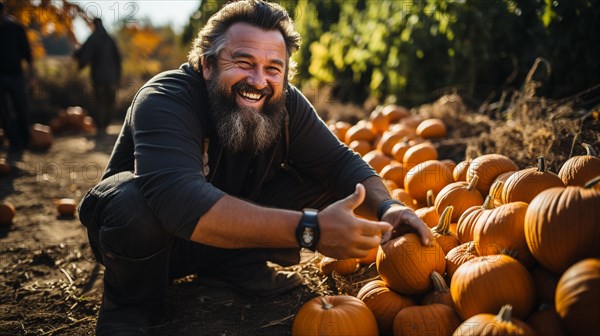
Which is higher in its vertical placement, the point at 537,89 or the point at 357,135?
the point at 537,89

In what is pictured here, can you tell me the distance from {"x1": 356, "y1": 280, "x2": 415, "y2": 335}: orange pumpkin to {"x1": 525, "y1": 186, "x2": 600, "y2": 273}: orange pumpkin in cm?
66

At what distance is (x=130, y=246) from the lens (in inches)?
85.4

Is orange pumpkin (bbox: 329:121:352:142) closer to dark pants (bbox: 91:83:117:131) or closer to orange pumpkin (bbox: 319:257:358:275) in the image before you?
orange pumpkin (bbox: 319:257:358:275)

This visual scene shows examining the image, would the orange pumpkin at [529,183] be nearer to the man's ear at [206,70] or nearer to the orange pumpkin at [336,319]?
the orange pumpkin at [336,319]

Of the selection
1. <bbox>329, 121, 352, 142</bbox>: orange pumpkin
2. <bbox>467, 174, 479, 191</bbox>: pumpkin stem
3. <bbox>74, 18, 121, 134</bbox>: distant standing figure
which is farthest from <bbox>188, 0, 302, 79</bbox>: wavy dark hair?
<bbox>74, 18, 121, 134</bbox>: distant standing figure

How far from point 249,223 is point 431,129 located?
333 cm

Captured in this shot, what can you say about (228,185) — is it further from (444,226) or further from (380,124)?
→ (380,124)

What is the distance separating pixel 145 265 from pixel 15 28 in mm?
6451

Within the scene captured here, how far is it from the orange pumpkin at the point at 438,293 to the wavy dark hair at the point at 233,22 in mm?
1478

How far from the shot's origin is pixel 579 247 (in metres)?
1.76

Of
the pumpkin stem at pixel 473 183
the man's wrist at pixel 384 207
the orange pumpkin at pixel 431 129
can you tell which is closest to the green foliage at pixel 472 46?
the orange pumpkin at pixel 431 129

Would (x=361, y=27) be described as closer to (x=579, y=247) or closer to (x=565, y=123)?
(x=565, y=123)

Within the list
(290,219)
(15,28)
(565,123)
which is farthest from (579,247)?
(15,28)

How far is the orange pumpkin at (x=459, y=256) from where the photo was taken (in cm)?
227
